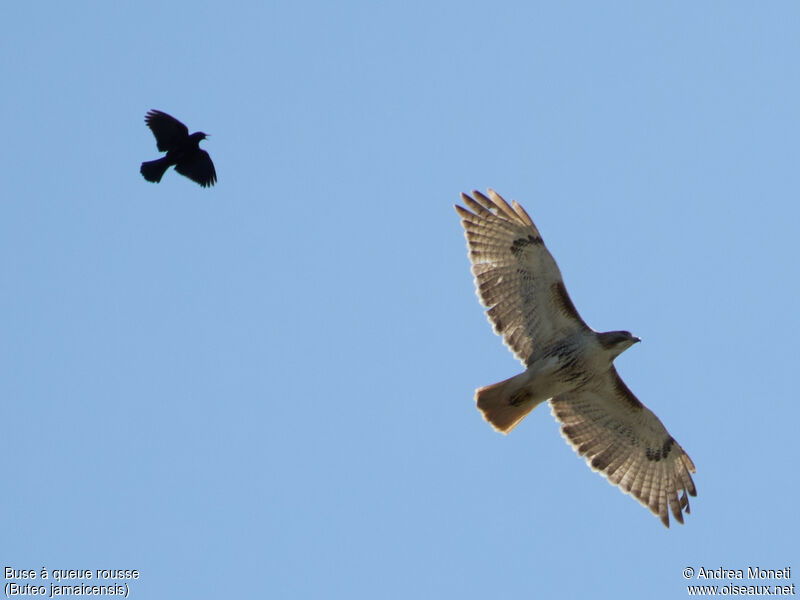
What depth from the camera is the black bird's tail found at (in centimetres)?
1312

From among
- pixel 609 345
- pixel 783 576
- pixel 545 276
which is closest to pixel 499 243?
pixel 545 276

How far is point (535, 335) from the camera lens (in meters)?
13.1

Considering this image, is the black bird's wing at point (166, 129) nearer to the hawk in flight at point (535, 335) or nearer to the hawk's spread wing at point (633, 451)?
the hawk in flight at point (535, 335)

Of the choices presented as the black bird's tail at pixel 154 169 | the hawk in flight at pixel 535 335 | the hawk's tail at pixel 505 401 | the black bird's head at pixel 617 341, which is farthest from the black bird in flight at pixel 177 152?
the black bird's head at pixel 617 341

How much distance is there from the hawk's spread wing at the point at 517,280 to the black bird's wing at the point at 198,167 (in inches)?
123

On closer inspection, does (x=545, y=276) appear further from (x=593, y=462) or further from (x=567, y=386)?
(x=593, y=462)

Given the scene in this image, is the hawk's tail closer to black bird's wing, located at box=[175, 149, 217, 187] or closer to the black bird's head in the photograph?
the black bird's head

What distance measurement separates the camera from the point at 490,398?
12.9 metres

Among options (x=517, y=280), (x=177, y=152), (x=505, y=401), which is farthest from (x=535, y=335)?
(x=177, y=152)

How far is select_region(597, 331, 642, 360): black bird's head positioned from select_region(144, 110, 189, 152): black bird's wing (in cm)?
532

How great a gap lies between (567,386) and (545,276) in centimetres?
128

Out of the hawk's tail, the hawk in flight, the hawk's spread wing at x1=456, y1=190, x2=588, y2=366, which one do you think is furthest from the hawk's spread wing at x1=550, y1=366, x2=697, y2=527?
the hawk's spread wing at x1=456, y1=190, x2=588, y2=366

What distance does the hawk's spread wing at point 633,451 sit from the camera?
45.2 feet

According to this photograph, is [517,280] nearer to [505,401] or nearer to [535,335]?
[535,335]
